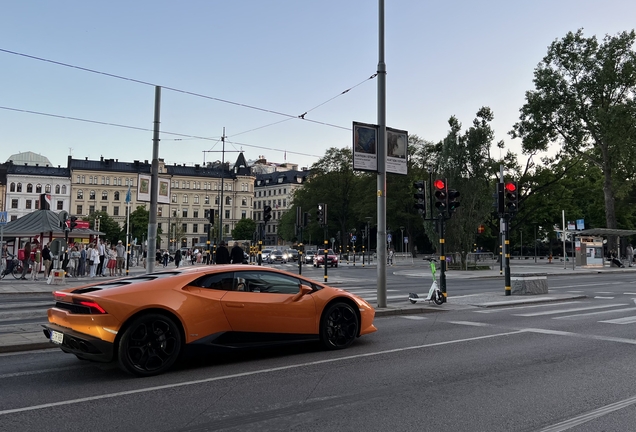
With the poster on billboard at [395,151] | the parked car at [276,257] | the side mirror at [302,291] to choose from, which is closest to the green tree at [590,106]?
the parked car at [276,257]

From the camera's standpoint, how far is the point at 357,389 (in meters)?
Result: 5.92

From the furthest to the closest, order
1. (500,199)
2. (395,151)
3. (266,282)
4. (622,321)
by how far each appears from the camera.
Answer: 1. (500,199)
2. (395,151)
3. (622,321)
4. (266,282)

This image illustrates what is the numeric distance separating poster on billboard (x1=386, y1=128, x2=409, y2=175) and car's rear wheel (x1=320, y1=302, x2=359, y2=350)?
611 centimetres

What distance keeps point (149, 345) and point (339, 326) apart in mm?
2974

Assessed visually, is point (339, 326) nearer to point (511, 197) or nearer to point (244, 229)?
point (511, 197)

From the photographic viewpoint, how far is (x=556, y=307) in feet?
47.6

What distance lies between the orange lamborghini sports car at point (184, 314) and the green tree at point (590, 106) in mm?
41997

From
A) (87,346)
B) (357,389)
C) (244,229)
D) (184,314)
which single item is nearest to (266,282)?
(184,314)

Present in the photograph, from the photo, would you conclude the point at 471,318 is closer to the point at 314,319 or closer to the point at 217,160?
the point at 314,319

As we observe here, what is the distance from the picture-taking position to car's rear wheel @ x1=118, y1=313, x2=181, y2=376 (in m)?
6.34

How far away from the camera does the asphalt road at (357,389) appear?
15.8 ft

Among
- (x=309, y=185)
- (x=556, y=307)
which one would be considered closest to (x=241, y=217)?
(x=309, y=185)

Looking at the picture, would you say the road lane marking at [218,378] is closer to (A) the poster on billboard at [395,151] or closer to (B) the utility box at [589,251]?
(A) the poster on billboard at [395,151]

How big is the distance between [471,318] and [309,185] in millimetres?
77808
